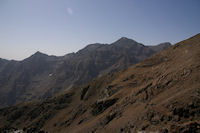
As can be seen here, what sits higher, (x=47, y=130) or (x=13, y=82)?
(x=13, y=82)

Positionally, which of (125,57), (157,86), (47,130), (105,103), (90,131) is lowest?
(47,130)

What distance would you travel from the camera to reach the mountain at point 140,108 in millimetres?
11805

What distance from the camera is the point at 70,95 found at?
161ft

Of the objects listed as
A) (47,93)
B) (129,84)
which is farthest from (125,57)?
(129,84)

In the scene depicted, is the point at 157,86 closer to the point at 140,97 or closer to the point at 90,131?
the point at 140,97

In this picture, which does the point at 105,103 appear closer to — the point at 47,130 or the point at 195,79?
the point at 195,79

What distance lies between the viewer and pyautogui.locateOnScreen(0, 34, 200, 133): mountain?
1180 centimetres

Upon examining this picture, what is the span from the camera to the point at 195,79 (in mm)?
15500

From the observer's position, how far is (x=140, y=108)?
1734 centimetres

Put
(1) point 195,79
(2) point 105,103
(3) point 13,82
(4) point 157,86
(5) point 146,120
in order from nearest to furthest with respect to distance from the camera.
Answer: (5) point 146,120
(1) point 195,79
(4) point 157,86
(2) point 105,103
(3) point 13,82

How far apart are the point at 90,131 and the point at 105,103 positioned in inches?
307

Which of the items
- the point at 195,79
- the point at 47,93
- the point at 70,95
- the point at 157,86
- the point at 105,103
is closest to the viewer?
the point at 195,79

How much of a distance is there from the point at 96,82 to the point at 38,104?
25.9m

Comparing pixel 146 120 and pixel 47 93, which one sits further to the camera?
pixel 47 93
